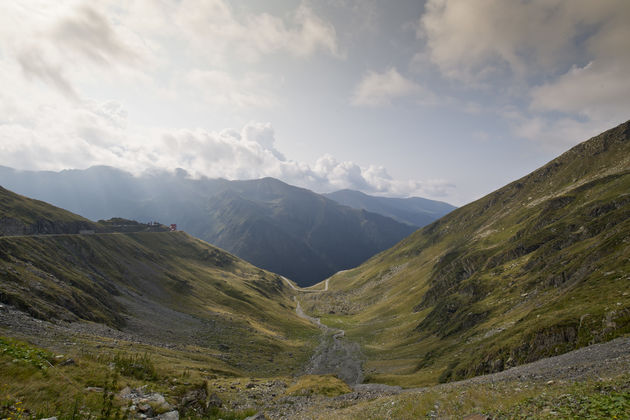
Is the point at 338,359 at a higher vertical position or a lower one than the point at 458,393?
lower

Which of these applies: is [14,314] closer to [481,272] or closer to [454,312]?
[454,312]

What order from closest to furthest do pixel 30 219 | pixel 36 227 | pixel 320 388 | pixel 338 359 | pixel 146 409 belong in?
pixel 146 409, pixel 320 388, pixel 36 227, pixel 30 219, pixel 338 359

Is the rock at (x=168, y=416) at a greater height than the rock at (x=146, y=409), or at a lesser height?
lesser

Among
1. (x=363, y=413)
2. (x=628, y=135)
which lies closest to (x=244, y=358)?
(x=363, y=413)

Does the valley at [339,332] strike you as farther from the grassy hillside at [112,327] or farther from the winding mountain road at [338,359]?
the winding mountain road at [338,359]

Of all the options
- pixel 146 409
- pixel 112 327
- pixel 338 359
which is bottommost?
pixel 338 359

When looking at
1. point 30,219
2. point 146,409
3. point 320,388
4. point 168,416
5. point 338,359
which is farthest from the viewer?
point 338,359

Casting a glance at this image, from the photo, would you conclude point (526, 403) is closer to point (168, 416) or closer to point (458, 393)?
point (458, 393)

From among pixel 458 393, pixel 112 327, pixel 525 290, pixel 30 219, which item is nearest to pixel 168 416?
pixel 458 393

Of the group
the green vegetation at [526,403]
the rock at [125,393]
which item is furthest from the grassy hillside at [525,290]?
the rock at [125,393]

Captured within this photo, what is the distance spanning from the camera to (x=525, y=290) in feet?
272

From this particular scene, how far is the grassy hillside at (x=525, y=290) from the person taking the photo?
159 feet

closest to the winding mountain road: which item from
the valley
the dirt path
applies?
the dirt path

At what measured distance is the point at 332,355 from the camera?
108438 mm
